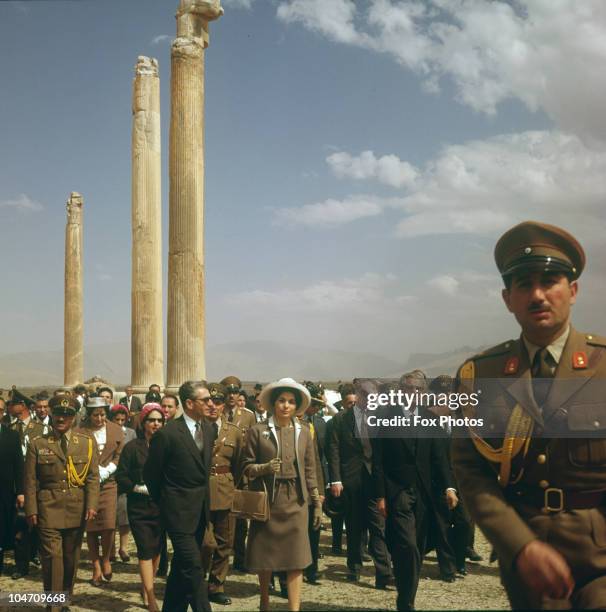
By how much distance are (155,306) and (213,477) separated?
14973 millimetres

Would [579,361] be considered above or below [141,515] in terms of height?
above

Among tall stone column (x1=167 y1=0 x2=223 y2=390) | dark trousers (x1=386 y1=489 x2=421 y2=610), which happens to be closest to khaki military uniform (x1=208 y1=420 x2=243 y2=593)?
dark trousers (x1=386 y1=489 x2=421 y2=610)

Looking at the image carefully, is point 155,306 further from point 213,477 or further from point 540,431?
point 540,431

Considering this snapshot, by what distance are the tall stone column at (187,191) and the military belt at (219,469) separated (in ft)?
33.6

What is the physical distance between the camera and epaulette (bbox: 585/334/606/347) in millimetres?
3127

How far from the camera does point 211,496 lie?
863cm

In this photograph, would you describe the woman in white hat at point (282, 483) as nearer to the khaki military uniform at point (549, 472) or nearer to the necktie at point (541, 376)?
the khaki military uniform at point (549, 472)

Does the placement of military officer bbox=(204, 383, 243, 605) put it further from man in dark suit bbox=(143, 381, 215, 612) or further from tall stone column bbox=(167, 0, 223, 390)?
tall stone column bbox=(167, 0, 223, 390)

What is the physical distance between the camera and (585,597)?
9.09 feet

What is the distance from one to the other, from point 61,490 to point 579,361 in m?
6.06

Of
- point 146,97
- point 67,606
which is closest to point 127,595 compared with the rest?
point 67,606

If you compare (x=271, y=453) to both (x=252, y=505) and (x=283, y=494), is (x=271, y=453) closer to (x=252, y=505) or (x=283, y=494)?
(x=283, y=494)

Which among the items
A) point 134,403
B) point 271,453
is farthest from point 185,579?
point 134,403

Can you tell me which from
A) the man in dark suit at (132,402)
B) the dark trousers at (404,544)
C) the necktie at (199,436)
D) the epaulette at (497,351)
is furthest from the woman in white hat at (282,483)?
the man in dark suit at (132,402)
